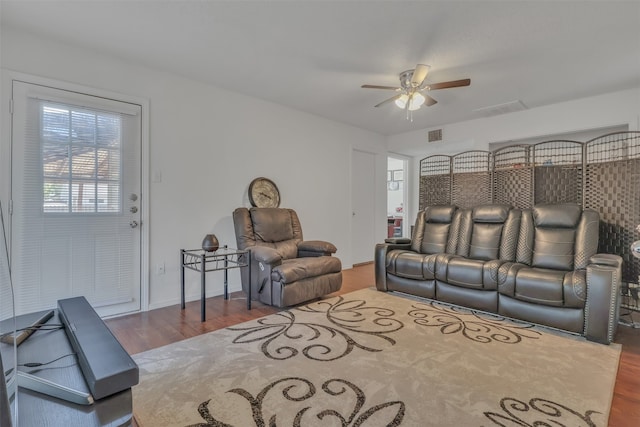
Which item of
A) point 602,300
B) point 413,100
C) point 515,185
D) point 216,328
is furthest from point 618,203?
point 216,328

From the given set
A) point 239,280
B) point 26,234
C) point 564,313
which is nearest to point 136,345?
point 26,234

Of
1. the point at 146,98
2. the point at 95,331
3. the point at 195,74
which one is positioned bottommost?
the point at 95,331

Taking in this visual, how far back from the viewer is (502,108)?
14.3ft

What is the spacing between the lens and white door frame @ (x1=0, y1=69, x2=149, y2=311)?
2.46 meters

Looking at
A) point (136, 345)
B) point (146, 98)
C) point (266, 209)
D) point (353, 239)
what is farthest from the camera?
point (353, 239)

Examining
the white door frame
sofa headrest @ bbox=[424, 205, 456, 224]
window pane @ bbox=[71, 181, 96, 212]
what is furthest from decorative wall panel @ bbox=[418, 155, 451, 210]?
window pane @ bbox=[71, 181, 96, 212]

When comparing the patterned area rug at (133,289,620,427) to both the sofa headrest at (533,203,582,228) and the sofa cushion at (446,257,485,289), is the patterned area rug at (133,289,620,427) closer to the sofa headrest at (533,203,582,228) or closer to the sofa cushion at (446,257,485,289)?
the sofa cushion at (446,257,485,289)

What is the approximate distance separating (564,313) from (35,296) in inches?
171

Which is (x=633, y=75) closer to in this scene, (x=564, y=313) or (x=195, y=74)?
(x=564, y=313)

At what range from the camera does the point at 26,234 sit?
8.43 ft

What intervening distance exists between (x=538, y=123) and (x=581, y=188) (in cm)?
140

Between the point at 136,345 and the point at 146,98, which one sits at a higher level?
the point at 146,98

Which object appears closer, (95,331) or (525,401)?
(95,331)

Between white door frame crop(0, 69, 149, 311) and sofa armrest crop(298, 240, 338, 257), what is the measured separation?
166 centimetres
